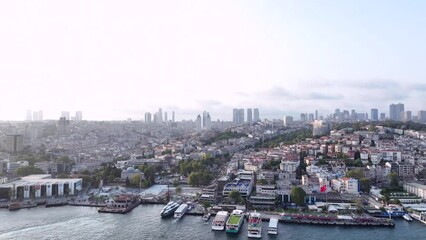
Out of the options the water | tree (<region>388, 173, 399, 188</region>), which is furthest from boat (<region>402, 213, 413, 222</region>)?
tree (<region>388, 173, 399, 188</region>)

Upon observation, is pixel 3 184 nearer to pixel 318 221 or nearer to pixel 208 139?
pixel 318 221

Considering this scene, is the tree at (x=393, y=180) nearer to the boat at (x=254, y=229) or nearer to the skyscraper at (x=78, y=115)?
the boat at (x=254, y=229)

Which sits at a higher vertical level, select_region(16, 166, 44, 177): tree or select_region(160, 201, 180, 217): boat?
select_region(16, 166, 44, 177): tree

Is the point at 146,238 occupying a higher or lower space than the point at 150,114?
lower

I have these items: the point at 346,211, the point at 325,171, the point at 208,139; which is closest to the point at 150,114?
the point at 208,139

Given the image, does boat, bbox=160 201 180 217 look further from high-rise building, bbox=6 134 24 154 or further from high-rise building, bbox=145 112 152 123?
high-rise building, bbox=145 112 152 123

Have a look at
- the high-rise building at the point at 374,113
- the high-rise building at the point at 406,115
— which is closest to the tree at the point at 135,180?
the high-rise building at the point at 406,115

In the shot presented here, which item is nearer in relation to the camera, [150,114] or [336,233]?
[336,233]
